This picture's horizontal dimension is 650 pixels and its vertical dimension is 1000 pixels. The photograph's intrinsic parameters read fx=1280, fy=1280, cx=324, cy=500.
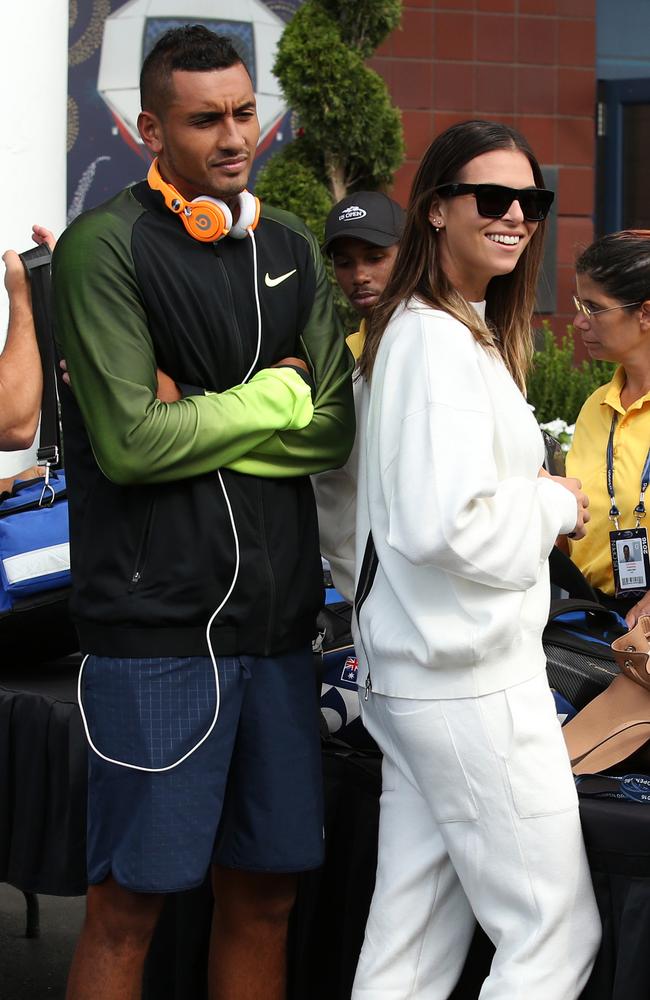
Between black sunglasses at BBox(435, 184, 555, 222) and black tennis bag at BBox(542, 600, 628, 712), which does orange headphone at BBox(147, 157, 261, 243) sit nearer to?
black sunglasses at BBox(435, 184, 555, 222)

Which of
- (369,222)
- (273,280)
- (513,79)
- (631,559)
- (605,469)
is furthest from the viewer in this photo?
(513,79)

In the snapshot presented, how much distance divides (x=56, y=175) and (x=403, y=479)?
3944 millimetres

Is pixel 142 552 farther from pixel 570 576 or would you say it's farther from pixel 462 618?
pixel 570 576

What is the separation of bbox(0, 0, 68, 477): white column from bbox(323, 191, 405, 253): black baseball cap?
183 cm

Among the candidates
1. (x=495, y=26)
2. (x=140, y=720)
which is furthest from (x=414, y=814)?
(x=495, y=26)

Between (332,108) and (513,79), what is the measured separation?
276cm

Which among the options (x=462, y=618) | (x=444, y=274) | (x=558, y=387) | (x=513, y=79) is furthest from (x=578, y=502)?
(x=513, y=79)

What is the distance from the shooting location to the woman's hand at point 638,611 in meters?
3.03

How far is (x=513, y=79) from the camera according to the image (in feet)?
27.4

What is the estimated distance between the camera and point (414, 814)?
92.6 inches

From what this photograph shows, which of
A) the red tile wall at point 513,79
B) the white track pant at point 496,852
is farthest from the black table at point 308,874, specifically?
the red tile wall at point 513,79

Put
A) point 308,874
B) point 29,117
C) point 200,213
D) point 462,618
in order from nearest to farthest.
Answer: point 462,618
point 200,213
point 308,874
point 29,117

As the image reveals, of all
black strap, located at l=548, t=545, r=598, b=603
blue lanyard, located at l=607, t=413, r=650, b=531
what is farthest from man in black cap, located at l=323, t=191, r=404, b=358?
black strap, located at l=548, t=545, r=598, b=603

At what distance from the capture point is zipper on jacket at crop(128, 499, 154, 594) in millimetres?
2350
